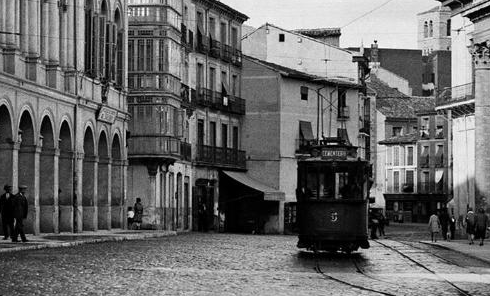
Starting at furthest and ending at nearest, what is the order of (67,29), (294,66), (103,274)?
1. (294,66)
2. (67,29)
3. (103,274)

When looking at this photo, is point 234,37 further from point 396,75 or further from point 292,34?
point 396,75

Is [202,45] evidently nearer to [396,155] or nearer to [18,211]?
[18,211]

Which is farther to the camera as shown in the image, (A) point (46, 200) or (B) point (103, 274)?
(A) point (46, 200)

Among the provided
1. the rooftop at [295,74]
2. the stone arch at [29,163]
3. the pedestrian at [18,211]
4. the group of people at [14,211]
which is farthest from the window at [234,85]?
the pedestrian at [18,211]

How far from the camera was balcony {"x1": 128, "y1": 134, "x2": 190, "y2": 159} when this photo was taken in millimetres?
64000

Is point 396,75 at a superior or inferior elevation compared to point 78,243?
superior

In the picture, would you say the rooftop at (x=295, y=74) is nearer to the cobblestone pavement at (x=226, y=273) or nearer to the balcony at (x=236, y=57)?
the balcony at (x=236, y=57)

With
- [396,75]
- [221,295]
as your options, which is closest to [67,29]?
[221,295]

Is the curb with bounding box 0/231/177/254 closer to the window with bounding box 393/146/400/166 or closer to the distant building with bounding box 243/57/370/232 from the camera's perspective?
the distant building with bounding box 243/57/370/232

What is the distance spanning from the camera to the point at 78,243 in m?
39.6

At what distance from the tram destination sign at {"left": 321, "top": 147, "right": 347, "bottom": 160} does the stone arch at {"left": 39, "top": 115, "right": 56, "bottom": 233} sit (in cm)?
1524

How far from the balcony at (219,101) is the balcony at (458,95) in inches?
575

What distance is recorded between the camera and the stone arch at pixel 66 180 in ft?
163

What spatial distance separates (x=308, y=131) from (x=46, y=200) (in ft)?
125
